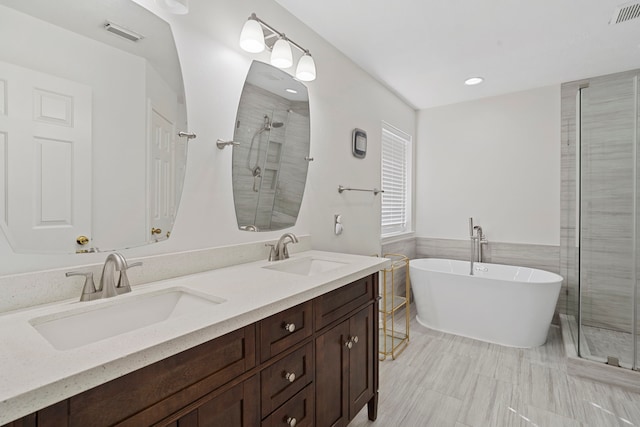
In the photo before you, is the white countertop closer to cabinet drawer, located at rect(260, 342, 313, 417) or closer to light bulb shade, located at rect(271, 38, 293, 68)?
cabinet drawer, located at rect(260, 342, 313, 417)

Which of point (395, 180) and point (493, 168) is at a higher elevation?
point (493, 168)

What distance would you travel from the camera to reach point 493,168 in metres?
3.47

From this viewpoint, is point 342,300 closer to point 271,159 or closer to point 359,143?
point 271,159

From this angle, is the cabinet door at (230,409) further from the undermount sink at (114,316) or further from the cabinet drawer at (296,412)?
the undermount sink at (114,316)

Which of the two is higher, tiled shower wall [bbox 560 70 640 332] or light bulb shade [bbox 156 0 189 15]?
light bulb shade [bbox 156 0 189 15]

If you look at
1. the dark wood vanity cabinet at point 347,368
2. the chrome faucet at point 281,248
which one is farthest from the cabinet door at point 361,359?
the chrome faucet at point 281,248

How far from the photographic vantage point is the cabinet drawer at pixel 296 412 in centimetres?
104

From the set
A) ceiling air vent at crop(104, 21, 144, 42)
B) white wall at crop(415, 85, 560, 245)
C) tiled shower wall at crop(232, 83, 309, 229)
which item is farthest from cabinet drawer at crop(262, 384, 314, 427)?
white wall at crop(415, 85, 560, 245)

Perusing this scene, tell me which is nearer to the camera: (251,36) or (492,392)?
(251,36)

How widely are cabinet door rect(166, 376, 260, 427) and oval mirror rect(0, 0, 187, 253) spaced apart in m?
0.68

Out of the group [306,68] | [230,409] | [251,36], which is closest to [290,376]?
[230,409]

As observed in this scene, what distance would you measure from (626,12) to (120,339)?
3112 mm

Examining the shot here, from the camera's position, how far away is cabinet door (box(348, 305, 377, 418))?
1.50 meters

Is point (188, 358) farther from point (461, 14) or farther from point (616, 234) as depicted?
point (616, 234)
